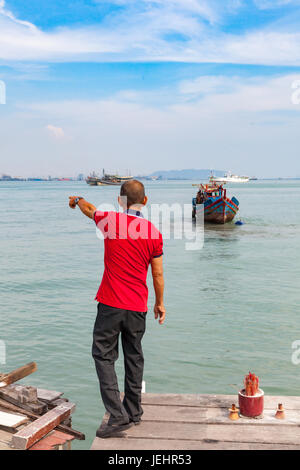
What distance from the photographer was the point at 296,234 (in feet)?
117

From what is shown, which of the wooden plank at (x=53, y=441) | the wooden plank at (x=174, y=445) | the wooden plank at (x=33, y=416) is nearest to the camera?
the wooden plank at (x=174, y=445)

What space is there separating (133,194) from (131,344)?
1.35 metres

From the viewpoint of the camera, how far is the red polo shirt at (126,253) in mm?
4363

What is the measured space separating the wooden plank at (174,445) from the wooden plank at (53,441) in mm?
547

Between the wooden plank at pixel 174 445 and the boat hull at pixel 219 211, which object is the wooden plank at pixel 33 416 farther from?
the boat hull at pixel 219 211

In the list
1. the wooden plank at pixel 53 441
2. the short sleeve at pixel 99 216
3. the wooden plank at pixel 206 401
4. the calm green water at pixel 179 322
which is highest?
the short sleeve at pixel 99 216

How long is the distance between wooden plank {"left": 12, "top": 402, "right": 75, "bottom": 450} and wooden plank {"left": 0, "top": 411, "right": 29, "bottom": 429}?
228mm

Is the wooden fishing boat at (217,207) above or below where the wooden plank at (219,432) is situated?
above

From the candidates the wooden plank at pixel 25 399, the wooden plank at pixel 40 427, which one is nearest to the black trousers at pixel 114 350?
the wooden plank at pixel 40 427

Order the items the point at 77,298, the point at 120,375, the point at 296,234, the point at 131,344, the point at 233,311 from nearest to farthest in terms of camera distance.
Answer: the point at 131,344
the point at 120,375
the point at 233,311
the point at 77,298
the point at 296,234

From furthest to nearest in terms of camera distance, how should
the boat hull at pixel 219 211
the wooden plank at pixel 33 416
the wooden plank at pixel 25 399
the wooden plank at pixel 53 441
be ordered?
1. the boat hull at pixel 219 211
2. the wooden plank at pixel 25 399
3. the wooden plank at pixel 33 416
4. the wooden plank at pixel 53 441

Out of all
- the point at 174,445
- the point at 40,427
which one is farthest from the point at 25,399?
the point at 174,445
